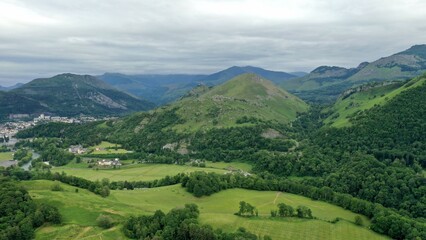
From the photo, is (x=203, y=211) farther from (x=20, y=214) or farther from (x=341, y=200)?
(x=20, y=214)

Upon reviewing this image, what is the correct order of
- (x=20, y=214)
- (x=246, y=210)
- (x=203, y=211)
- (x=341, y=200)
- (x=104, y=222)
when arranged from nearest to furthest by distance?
1. (x=104, y=222)
2. (x=20, y=214)
3. (x=246, y=210)
4. (x=203, y=211)
5. (x=341, y=200)

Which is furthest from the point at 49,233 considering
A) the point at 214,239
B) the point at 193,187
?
the point at 193,187

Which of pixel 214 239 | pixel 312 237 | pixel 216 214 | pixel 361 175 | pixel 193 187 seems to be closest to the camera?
pixel 214 239

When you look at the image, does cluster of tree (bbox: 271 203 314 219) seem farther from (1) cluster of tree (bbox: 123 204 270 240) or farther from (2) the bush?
(2) the bush

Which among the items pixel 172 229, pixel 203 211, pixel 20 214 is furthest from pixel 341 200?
pixel 20 214

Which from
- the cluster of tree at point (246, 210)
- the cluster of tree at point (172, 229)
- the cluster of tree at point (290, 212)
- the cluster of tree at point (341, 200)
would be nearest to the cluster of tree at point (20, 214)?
the cluster of tree at point (172, 229)

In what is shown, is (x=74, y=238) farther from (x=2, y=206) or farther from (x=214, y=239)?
(x=214, y=239)

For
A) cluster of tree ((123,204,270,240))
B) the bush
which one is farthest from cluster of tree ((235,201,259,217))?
the bush
